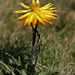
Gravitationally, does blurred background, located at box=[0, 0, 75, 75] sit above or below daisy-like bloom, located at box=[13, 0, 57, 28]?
below

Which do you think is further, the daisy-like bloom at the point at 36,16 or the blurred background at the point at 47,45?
the blurred background at the point at 47,45

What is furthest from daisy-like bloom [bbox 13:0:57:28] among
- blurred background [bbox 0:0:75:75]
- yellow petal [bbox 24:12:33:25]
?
blurred background [bbox 0:0:75:75]

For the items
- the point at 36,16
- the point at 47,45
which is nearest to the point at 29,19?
the point at 36,16

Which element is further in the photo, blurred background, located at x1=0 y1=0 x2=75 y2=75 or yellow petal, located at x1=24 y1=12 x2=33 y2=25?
blurred background, located at x1=0 y1=0 x2=75 y2=75

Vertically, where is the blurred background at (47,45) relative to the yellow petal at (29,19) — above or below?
below

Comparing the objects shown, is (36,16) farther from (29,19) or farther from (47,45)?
(47,45)

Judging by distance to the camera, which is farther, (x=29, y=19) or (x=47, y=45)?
(x=47, y=45)

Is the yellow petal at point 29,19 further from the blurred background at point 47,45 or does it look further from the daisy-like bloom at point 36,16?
the blurred background at point 47,45

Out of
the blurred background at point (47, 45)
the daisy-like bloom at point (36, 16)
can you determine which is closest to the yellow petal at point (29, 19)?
the daisy-like bloom at point (36, 16)

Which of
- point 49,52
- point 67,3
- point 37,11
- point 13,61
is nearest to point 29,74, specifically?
point 13,61

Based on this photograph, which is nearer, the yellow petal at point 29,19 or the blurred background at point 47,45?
the yellow petal at point 29,19

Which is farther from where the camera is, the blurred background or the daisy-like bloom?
the blurred background

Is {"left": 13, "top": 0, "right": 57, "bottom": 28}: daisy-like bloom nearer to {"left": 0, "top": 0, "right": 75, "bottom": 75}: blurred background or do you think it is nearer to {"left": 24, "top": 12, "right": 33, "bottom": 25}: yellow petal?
{"left": 24, "top": 12, "right": 33, "bottom": 25}: yellow petal
